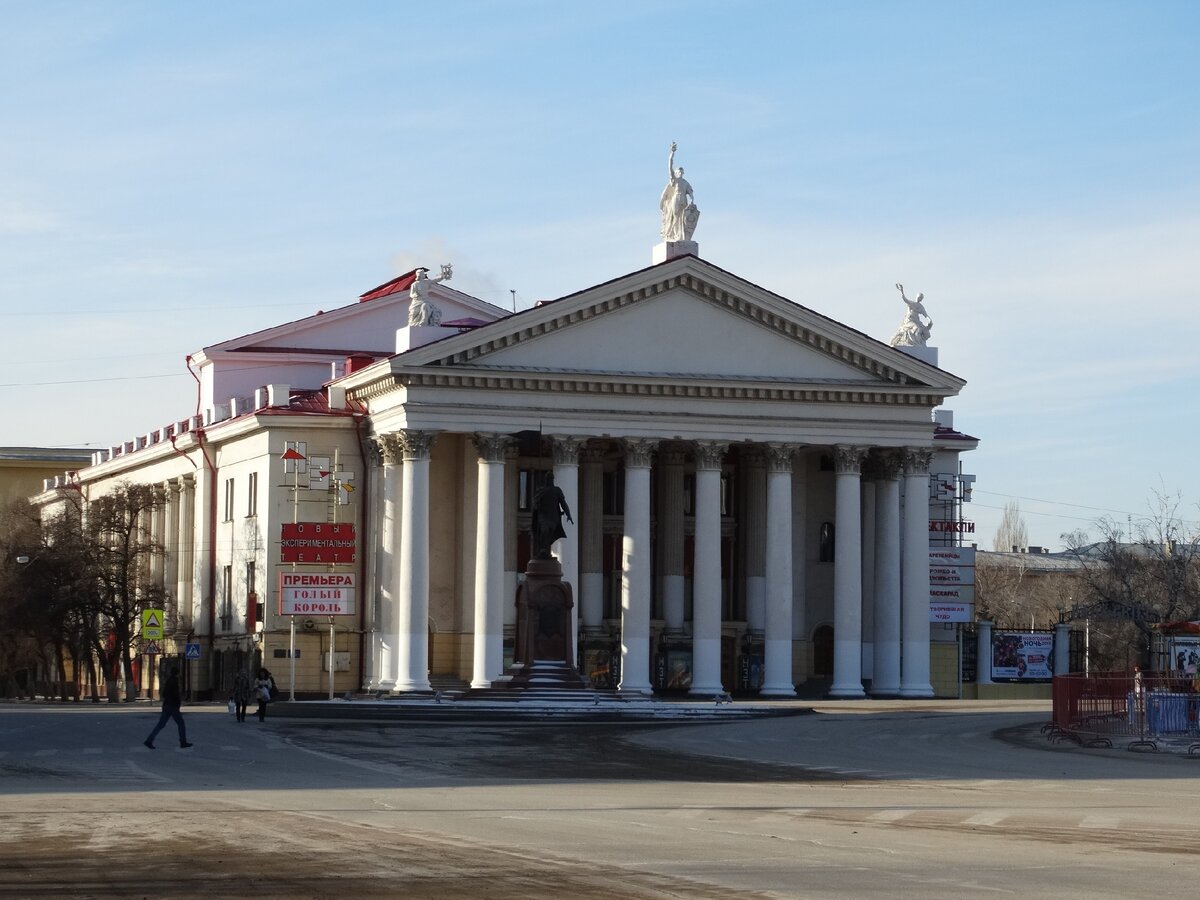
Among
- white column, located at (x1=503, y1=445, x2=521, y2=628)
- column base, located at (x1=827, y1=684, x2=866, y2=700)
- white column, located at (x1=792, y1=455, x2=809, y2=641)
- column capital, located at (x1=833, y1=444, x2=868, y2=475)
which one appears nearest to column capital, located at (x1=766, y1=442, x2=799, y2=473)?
column capital, located at (x1=833, y1=444, x2=868, y2=475)

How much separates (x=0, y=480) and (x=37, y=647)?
120 ft

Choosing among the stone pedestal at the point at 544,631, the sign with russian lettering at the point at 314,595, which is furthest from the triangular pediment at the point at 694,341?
the stone pedestal at the point at 544,631

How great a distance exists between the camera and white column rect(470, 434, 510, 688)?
2672 inches

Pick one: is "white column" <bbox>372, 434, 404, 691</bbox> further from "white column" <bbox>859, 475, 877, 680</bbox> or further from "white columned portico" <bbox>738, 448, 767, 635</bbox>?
"white column" <bbox>859, 475, 877, 680</bbox>

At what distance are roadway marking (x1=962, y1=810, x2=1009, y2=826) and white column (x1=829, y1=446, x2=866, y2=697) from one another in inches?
1833

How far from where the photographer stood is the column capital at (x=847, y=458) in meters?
71.6

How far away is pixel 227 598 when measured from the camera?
77.8 metres

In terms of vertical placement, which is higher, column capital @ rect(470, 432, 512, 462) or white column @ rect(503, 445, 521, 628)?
column capital @ rect(470, 432, 512, 462)

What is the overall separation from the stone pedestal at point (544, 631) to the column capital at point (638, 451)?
45.8 feet

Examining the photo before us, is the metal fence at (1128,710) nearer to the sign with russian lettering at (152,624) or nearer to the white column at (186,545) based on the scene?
Result: the sign with russian lettering at (152,624)

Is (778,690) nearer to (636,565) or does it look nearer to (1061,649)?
(636,565)

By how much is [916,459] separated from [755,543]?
6916 mm

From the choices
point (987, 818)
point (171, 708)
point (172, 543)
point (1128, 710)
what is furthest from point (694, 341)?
point (987, 818)

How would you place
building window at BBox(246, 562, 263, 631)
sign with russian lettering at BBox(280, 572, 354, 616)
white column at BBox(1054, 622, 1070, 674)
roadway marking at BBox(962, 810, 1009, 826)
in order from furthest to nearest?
white column at BBox(1054, 622, 1070, 674) → building window at BBox(246, 562, 263, 631) → sign with russian lettering at BBox(280, 572, 354, 616) → roadway marking at BBox(962, 810, 1009, 826)
